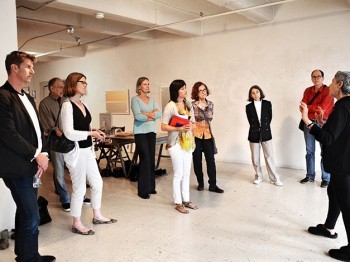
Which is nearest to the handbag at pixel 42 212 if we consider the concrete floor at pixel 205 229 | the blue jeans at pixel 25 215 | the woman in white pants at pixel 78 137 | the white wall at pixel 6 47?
the concrete floor at pixel 205 229

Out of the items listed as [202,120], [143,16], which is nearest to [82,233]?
[202,120]

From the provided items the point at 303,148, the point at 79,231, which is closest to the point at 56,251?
the point at 79,231

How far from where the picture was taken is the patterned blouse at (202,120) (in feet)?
13.8

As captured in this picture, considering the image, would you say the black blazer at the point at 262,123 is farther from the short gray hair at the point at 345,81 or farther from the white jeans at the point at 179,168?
the short gray hair at the point at 345,81

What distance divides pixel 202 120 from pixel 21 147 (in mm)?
2627

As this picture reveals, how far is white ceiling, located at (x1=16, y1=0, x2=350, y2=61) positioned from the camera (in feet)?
16.2

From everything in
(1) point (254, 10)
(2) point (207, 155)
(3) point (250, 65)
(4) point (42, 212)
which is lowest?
(4) point (42, 212)

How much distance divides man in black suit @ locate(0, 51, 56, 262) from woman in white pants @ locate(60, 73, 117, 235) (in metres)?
0.55

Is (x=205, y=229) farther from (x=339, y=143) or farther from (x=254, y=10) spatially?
(x=254, y=10)

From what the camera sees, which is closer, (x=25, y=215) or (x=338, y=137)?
(x=25, y=215)

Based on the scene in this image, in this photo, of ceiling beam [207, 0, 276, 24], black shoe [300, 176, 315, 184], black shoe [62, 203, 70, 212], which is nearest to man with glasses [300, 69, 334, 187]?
black shoe [300, 176, 315, 184]

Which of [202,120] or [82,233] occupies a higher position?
[202,120]

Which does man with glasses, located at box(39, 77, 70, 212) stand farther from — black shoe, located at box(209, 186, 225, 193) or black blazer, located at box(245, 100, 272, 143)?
black blazer, located at box(245, 100, 272, 143)

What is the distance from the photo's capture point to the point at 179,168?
3.49 metres
